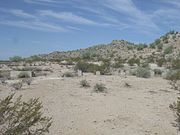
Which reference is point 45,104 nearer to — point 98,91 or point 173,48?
point 98,91

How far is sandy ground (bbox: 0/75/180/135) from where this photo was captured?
42.4ft

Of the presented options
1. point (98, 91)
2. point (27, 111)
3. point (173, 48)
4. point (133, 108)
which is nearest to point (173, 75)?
point (98, 91)

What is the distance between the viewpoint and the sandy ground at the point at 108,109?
509 inches

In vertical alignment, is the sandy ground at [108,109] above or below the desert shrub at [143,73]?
below

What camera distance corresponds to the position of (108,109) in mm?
16172

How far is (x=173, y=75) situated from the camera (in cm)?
3120

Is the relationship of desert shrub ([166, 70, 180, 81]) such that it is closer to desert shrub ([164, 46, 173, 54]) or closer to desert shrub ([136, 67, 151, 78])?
desert shrub ([136, 67, 151, 78])

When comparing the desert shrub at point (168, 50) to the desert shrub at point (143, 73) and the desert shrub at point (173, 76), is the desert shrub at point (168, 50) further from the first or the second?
the desert shrub at point (173, 76)

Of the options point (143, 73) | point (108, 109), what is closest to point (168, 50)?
point (143, 73)

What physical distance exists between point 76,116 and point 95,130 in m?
2.17

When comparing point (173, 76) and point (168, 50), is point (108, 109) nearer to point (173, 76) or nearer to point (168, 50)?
point (173, 76)

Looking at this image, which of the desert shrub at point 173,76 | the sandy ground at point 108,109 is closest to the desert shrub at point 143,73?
the desert shrub at point 173,76

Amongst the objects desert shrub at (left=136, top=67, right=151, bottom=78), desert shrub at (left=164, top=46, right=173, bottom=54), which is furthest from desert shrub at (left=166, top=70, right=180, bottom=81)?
desert shrub at (left=164, top=46, right=173, bottom=54)

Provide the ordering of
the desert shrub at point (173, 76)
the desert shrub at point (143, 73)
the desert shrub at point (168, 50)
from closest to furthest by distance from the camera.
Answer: the desert shrub at point (173, 76) < the desert shrub at point (143, 73) < the desert shrub at point (168, 50)
